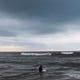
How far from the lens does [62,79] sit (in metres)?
28.9

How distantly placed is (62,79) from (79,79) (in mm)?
2043

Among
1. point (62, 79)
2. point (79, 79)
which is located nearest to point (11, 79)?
point (62, 79)

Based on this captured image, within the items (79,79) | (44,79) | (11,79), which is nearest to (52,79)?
(44,79)

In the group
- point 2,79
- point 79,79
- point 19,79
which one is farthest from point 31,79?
point 79,79

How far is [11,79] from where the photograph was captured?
2948cm

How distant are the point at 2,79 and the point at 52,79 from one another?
6.06 meters

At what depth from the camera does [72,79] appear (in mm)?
29078

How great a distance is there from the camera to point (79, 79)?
28.9 m

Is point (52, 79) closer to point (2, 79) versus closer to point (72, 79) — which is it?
point (72, 79)

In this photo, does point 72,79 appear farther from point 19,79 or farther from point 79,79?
point 19,79

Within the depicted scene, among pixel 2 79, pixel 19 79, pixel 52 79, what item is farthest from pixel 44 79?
pixel 2 79

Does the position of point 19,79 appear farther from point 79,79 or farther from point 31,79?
point 79,79

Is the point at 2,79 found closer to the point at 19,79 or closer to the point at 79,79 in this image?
the point at 19,79

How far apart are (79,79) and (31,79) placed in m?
5.79
